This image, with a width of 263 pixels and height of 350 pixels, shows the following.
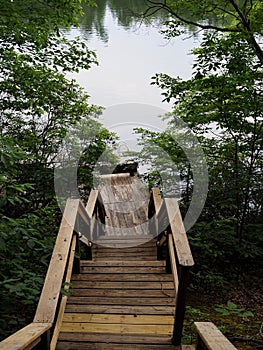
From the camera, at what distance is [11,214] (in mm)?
4820

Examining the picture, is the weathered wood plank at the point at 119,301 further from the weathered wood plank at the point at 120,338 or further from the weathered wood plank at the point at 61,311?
the weathered wood plank at the point at 120,338

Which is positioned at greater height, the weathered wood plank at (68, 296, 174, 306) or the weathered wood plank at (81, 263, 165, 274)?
the weathered wood plank at (81, 263, 165, 274)

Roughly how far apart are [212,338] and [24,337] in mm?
916

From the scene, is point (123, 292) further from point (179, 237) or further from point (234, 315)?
point (234, 315)

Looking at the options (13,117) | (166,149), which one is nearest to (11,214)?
(13,117)

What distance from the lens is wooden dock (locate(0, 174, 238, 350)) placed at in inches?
80.4

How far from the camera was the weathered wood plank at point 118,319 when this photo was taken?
2.58 meters

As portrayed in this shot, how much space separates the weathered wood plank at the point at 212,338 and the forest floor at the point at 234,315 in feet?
1.84

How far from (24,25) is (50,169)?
1951 mm

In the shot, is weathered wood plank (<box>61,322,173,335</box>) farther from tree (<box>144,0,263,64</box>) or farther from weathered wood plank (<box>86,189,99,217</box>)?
tree (<box>144,0,263,64</box>)

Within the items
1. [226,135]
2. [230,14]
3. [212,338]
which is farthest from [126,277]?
[230,14]

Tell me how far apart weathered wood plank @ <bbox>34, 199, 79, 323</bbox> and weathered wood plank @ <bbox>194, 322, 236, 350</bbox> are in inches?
35.2

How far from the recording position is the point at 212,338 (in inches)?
63.9

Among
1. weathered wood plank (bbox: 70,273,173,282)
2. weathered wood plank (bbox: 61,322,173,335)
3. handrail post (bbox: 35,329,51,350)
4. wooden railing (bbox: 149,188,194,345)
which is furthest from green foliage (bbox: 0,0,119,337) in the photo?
handrail post (bbox: 35,329,51,350)
